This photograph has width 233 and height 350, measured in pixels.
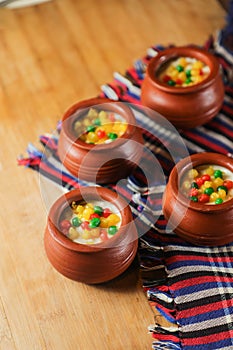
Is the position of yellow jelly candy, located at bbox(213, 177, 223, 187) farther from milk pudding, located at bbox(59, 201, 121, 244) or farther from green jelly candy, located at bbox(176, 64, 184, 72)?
green jelly candy, located at bbox(176, 64, 184, 72)

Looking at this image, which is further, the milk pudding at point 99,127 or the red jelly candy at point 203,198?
the milk pudding at point 99,127

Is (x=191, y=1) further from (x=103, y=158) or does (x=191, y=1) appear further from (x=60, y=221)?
(x=60, y=221)

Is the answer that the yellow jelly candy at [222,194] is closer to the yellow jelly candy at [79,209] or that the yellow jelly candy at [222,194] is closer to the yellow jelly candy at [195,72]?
the yellow jelly candy at [79,209]

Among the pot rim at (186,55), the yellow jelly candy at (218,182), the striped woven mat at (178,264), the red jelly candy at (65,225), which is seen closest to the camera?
the striped woven mat at (178,264)

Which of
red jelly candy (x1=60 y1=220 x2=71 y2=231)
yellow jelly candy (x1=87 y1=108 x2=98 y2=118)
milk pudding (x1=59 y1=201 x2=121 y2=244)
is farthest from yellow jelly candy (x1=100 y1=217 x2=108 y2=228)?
yellow jelly candy (x1=87 y1=108 x2=98 y2=118)

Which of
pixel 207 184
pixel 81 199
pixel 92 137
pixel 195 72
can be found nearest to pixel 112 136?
pixel 92 137

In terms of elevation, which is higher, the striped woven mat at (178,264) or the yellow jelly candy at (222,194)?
the yellow jelly candy at (222,194)

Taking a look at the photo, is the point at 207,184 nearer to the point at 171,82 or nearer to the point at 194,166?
the point at 194,166

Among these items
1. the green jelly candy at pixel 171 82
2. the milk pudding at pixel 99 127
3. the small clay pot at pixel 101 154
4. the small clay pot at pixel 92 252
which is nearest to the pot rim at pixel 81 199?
the small clay pot at pixel 92 252
